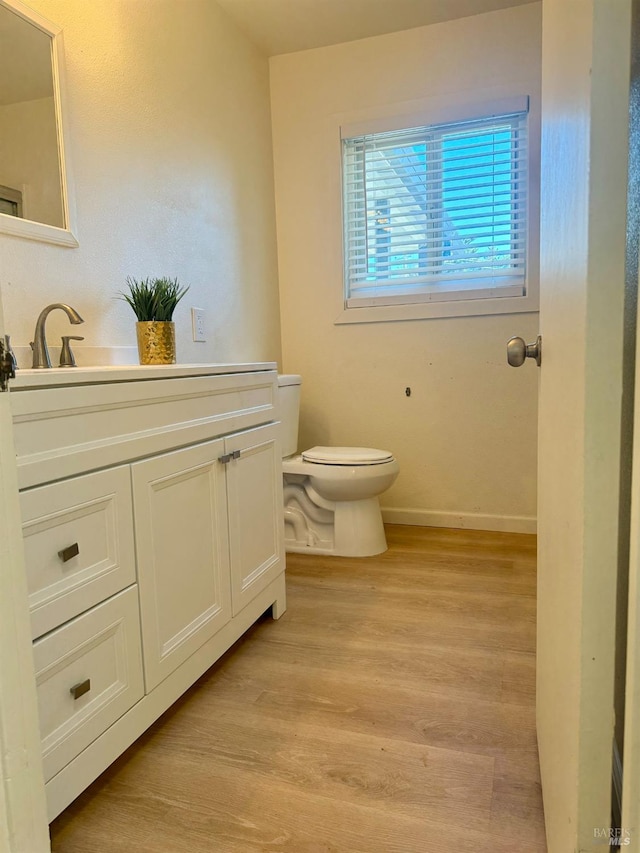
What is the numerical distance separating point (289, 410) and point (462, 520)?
1.04 m

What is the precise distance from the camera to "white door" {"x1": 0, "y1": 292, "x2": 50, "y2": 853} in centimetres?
61

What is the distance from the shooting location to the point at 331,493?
2385 mm

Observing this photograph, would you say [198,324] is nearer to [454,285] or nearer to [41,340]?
[41,340]

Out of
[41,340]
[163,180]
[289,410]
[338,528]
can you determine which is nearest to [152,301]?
[41,340]

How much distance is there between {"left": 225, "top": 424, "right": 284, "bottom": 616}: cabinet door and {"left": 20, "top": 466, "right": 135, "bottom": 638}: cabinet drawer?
440 millimetres

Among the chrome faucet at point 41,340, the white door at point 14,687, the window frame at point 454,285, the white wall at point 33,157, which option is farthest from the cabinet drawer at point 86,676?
the window frame at point 454,285

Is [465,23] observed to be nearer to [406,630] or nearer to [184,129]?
[184,129]

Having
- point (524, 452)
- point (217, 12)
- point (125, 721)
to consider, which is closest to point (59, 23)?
point (217, 12)

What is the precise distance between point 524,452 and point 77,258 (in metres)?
2.06

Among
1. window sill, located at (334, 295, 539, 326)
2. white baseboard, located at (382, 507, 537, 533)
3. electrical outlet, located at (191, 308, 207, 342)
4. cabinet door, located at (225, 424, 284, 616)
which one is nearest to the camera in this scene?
cabinet door, located at (225, 424, 284, 616)

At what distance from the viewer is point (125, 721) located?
1.12 m

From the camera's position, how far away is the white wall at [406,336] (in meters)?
2.54

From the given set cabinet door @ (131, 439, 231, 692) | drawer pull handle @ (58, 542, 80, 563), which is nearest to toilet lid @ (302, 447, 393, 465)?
cabinet door @ (131, 439, 231, 692)

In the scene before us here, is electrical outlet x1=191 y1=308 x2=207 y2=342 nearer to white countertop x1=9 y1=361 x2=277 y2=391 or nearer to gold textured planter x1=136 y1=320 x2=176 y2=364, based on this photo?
gold textured planter x1=136 y1=320 x2=176 y2=364
